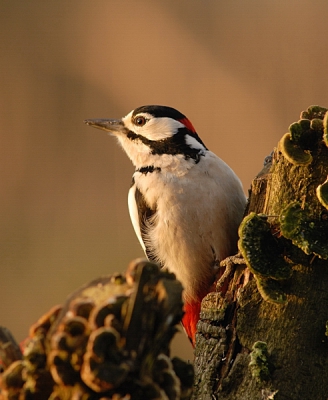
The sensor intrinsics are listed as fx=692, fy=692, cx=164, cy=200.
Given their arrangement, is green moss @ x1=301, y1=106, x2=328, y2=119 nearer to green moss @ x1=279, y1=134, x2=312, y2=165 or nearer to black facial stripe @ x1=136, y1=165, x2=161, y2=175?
green moss @ x1=279, y1=134, x2=312, y2=165

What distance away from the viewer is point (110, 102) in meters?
4.78

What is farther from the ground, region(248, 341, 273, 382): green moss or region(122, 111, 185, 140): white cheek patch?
region(122, 111, 185, 140): white cheek patch

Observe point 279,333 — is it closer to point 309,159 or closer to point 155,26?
point 309,159

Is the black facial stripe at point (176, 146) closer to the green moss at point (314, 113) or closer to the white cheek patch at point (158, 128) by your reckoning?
the white cheek patch at point (158, 128)

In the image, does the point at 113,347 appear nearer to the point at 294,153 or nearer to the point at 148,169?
the point at 294,153

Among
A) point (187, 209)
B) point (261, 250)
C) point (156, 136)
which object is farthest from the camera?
point (156, 136)

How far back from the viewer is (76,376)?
3.76 ft

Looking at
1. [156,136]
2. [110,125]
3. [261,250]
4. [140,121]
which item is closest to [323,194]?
[261,250]

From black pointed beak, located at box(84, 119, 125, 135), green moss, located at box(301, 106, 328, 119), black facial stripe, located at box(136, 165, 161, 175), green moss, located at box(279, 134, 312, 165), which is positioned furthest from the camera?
black pointed beak, located at box(84, 119, 125, 135)

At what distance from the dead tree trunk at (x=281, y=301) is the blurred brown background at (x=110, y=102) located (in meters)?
2.52

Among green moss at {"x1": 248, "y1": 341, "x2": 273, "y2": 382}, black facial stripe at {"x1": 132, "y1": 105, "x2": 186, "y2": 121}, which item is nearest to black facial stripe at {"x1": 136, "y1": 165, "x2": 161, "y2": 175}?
black facial stripe at {"x1": 132, "y1": 105, "x2": 186, "y2": 121}

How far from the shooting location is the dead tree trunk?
1554mm

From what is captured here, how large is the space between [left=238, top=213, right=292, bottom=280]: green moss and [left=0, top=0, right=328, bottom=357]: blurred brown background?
2.58m

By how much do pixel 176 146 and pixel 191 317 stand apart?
2.21ft
